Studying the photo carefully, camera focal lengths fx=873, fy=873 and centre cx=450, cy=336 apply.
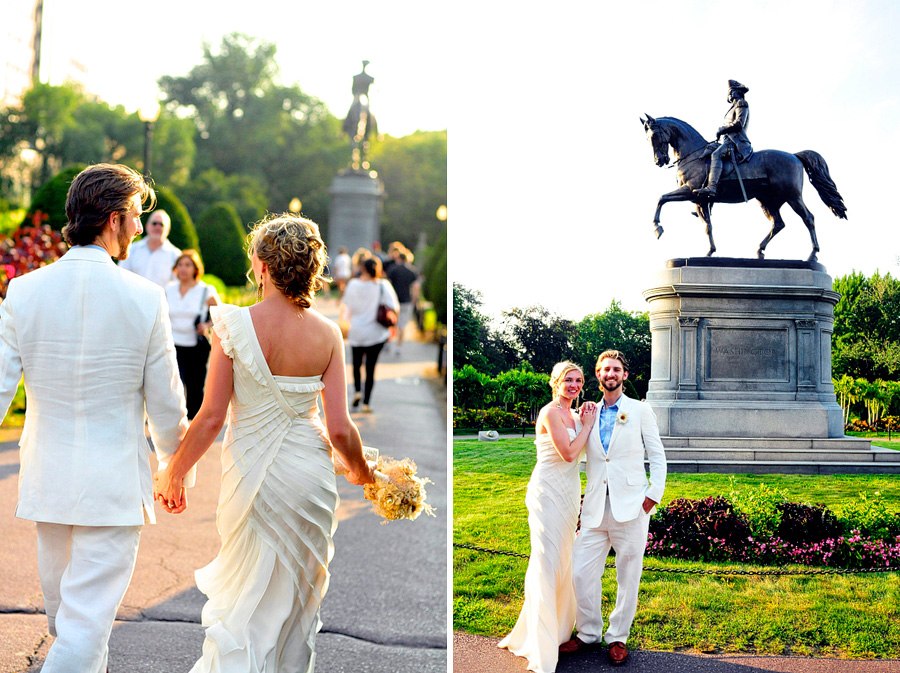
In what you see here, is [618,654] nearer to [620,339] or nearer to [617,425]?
[617,425]

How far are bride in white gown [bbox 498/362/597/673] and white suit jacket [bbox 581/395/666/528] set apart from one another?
77mm

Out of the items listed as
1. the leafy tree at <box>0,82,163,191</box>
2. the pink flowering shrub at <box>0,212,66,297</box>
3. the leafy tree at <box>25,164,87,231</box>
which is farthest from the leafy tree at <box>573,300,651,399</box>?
the leafy tree at <box>0,82,163,191</box>

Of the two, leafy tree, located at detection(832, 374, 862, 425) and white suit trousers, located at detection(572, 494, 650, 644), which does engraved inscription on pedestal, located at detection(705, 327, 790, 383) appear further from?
white suit trousers, located at detection(572, 494, 650, 644)

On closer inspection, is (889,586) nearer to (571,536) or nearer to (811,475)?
(811,475)

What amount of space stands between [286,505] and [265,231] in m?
1.08

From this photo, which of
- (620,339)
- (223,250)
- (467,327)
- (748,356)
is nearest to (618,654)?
(620,339)

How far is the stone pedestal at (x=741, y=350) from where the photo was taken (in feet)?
14.8

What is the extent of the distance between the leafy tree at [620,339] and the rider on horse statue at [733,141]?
0.73 metres

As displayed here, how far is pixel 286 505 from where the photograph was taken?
342 cm

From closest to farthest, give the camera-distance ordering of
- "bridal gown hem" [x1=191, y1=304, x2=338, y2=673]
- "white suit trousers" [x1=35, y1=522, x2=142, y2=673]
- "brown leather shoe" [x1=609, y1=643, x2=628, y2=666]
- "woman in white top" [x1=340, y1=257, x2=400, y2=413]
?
1. "white suit trousers" [x1=35, y1=522, x2=142, y2=673]
2. "bridal gown hem" [x1=191, y1=304, x2=338, y2=673]
3. "brown leather shoe" [x1=609, y1=643, x2=628, y2=666]
4. "woman in white top" [x1=340, y1=257, x2=400, y2=413]

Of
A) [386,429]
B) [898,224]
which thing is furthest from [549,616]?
[386,429]

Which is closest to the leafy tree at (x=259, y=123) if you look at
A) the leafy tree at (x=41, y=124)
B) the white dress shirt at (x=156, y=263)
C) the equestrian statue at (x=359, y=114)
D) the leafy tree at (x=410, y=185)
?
the leafy tree at (x=410, y=185)

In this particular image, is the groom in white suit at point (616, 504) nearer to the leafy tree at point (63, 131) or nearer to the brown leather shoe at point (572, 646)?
the brown leather shoe at point (572, 646)

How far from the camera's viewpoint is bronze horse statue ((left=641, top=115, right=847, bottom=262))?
4.43 m
